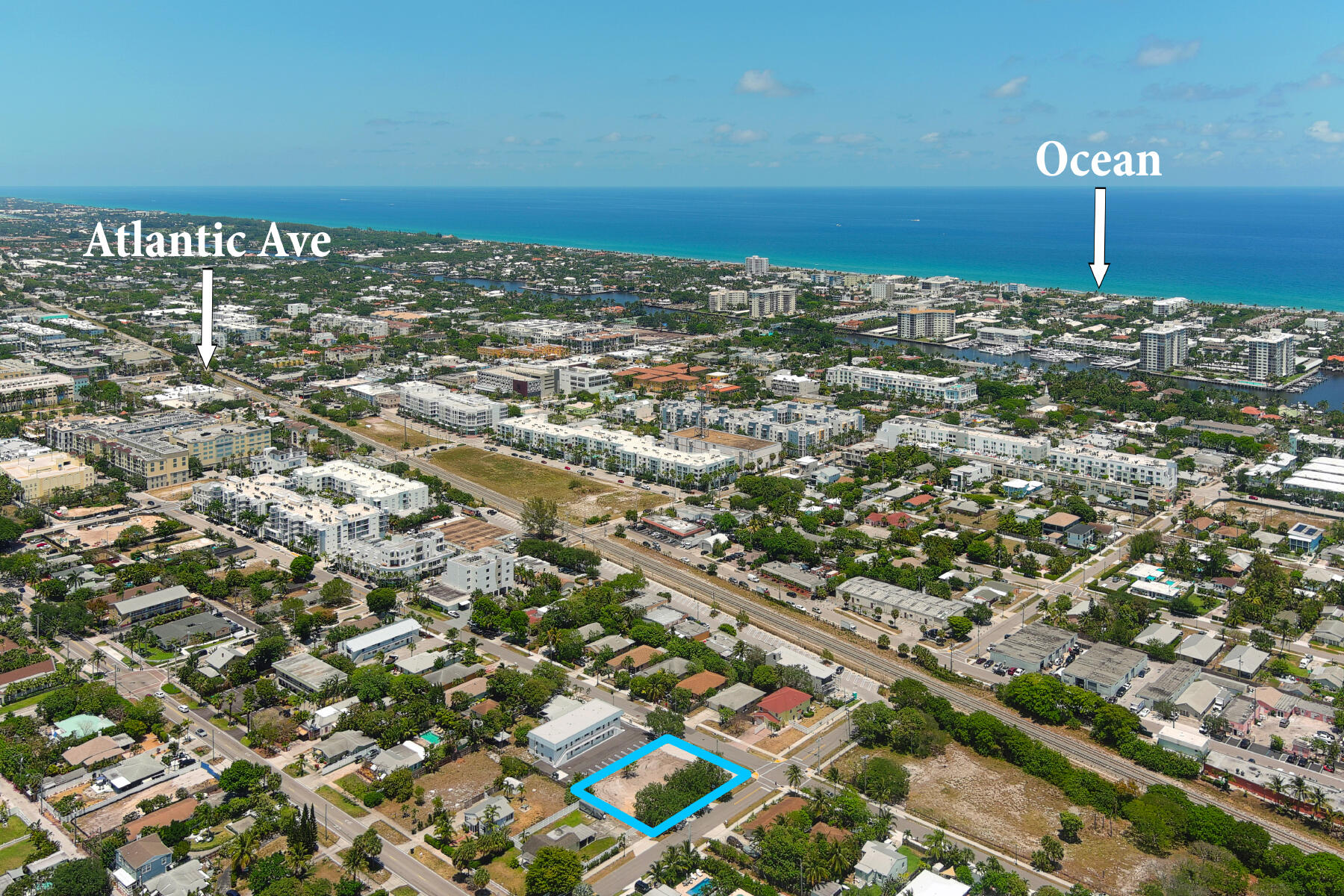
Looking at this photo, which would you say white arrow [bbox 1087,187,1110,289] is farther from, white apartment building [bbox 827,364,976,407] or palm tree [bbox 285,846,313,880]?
white apartment building [bbox 827,364,976,407]

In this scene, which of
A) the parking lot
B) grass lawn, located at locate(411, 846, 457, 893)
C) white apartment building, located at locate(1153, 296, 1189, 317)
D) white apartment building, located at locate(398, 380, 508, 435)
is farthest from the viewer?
white apartment building, located at locate(1153, 296, 1189, 317)

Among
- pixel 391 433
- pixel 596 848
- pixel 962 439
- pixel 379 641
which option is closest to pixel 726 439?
pixel 962 439

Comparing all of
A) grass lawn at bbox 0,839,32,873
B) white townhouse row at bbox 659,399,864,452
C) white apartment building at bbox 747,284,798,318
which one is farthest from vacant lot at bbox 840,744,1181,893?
white apartment building at bbox 747,284,798,318

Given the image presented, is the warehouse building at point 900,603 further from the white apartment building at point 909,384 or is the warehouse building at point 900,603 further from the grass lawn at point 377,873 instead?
the white apartment building at point 909,384

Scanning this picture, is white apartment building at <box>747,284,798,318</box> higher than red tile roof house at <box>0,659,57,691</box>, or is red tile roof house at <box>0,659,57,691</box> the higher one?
white apartment building at <box>747,284,798,318</box>

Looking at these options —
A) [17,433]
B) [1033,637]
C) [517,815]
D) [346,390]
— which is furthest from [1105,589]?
[17,433]

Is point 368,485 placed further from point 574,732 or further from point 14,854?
→ point 14,854
